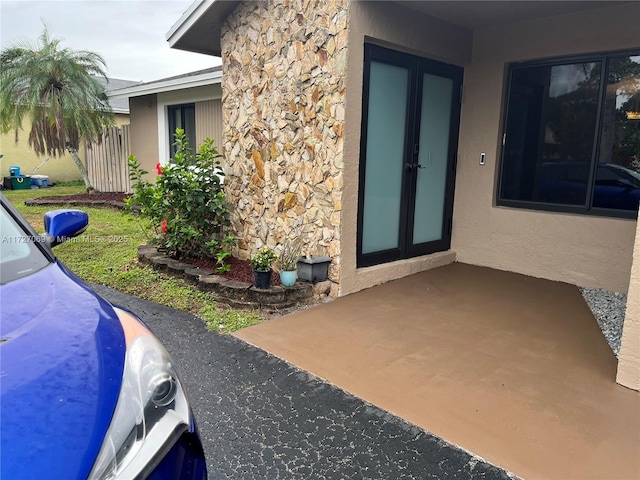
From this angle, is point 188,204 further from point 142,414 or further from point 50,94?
point 50,94

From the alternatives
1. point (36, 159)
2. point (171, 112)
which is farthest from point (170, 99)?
point (36, 159)

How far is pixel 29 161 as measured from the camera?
1698cm

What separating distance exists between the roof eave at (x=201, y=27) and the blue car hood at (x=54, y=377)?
4.56 metres

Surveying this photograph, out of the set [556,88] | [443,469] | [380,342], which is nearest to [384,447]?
[443,469]

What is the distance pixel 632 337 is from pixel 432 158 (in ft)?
10.9

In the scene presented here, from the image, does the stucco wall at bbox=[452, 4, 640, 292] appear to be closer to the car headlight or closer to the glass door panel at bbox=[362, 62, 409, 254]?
the glass door panel at bbox=[362, 62, 409, 254]

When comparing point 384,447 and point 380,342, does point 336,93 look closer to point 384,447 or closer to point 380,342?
point 380,342

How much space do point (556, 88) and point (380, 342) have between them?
146 inches

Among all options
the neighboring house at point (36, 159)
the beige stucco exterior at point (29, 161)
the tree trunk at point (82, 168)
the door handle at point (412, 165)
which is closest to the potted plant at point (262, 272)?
the door handle at point (412, 165)

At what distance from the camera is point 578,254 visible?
520 cm

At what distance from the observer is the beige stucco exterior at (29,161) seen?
1639 centimetres

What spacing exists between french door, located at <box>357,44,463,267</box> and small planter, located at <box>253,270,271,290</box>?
1.07m

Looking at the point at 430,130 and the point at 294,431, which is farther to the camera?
the point at 430,130

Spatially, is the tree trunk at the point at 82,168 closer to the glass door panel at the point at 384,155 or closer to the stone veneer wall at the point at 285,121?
the stone veneer wall at the point at 285,121
